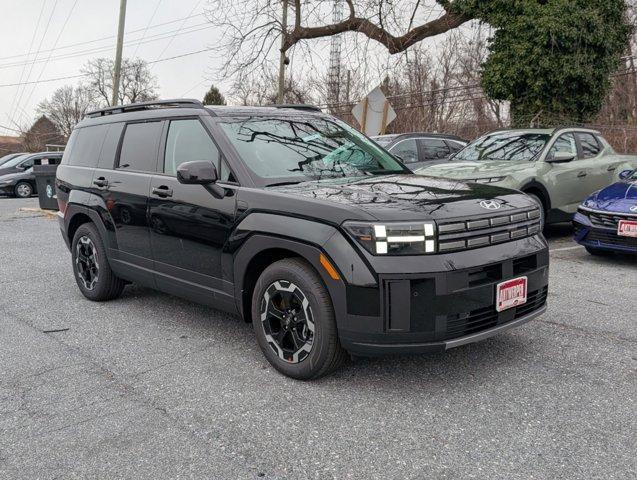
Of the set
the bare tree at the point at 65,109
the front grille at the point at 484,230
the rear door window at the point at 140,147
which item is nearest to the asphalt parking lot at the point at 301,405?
the front grille at the point at 484,230

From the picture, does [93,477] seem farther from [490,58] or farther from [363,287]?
[490,58]

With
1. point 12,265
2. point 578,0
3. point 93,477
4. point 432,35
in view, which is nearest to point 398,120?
point 432,35

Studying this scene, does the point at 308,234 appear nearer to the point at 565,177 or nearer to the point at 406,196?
the point at 406,196

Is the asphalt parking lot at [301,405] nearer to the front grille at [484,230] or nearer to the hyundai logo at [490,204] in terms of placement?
the front grille at [484,230]

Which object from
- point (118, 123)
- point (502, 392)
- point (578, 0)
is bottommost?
point (502, 392)

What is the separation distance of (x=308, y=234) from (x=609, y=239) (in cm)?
503

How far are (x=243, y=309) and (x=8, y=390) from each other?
4.98 ft

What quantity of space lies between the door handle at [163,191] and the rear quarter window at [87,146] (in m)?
1.28

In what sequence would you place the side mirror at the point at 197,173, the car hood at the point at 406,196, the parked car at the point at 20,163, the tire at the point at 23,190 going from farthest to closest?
the parked car at the point at 20,163, the tire at the point at 23,190, the side mirror at the point at 197,173, the car hood at the point at 406,196

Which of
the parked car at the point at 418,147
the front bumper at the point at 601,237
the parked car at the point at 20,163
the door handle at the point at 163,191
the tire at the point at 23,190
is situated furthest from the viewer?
the parked car at the point at 20,163

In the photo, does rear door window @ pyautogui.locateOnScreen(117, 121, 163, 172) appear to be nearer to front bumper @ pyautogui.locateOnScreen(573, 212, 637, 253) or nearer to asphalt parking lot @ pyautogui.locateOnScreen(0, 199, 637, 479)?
asphalt parking lot @ pyautogui.locateOnScreen(0, 199, 637, 479)

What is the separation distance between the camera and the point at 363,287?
10.1 feet

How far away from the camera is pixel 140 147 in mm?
4820

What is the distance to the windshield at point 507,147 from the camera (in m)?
8.41
